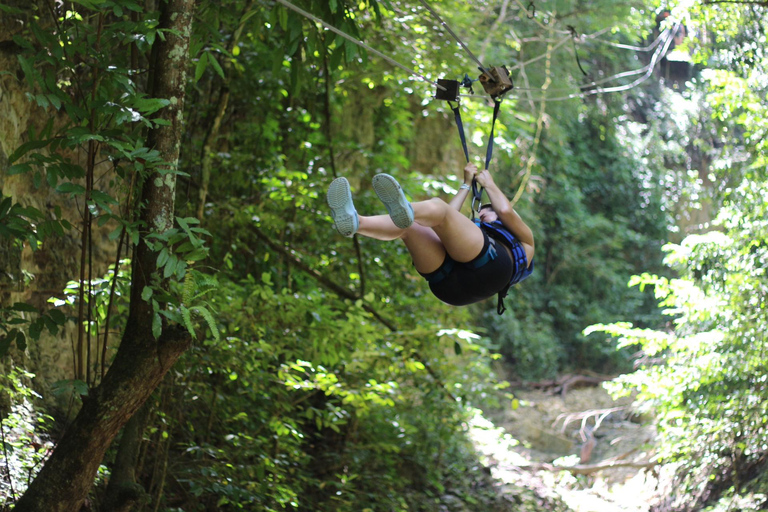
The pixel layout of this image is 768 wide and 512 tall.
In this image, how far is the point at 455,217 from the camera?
246cm

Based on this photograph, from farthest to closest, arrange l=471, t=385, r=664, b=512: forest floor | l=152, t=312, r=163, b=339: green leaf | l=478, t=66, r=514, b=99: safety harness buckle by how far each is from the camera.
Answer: l=471, t=385, r=664, b=512: forest floor
l=478, t=66, r=514, b=99: safety harness buckle
l=152, t=312, r=163, b=339: green leaf

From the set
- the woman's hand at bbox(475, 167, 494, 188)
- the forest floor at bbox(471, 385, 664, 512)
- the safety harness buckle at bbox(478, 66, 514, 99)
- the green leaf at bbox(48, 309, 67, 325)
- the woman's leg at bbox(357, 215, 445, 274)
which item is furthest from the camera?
the forest floor at bbox(471, 385, 664, 512)

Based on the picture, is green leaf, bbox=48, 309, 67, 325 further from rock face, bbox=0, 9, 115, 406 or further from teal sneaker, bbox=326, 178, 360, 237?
teal sneaker, bbox=326, 178, 360, 237

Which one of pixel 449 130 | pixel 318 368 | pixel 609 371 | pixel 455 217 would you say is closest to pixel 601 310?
pixel 609 371

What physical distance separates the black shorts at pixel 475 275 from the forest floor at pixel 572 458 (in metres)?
3.07

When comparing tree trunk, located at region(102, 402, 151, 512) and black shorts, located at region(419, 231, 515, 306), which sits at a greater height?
black shorts, located at region(419, 231, 515, 306)

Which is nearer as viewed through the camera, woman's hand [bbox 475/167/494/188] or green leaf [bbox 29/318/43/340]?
green leaf [bbox 29/318/43/340]

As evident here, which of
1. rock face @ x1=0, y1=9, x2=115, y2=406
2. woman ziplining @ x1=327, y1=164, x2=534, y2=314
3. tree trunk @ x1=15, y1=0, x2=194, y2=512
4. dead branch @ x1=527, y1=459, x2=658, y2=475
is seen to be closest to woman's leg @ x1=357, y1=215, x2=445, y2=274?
woman ziplining @ x1=327, y1=164, x2=534, y2=314

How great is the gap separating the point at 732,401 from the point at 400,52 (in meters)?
3.35

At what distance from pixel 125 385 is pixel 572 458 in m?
6.12

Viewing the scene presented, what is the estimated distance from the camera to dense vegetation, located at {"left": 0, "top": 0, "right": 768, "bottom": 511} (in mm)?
2295

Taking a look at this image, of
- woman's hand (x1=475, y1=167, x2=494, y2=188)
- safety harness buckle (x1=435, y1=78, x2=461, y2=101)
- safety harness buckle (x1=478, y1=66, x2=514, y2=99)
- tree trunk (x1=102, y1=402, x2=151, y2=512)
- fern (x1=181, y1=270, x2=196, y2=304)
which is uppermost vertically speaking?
safety harness buckle (x1=478, y1=66, x2=514, y2=99)

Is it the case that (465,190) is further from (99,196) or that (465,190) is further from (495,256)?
(99,196)

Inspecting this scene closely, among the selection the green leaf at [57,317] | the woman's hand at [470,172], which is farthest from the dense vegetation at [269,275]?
the woman's hand at [470,172]
